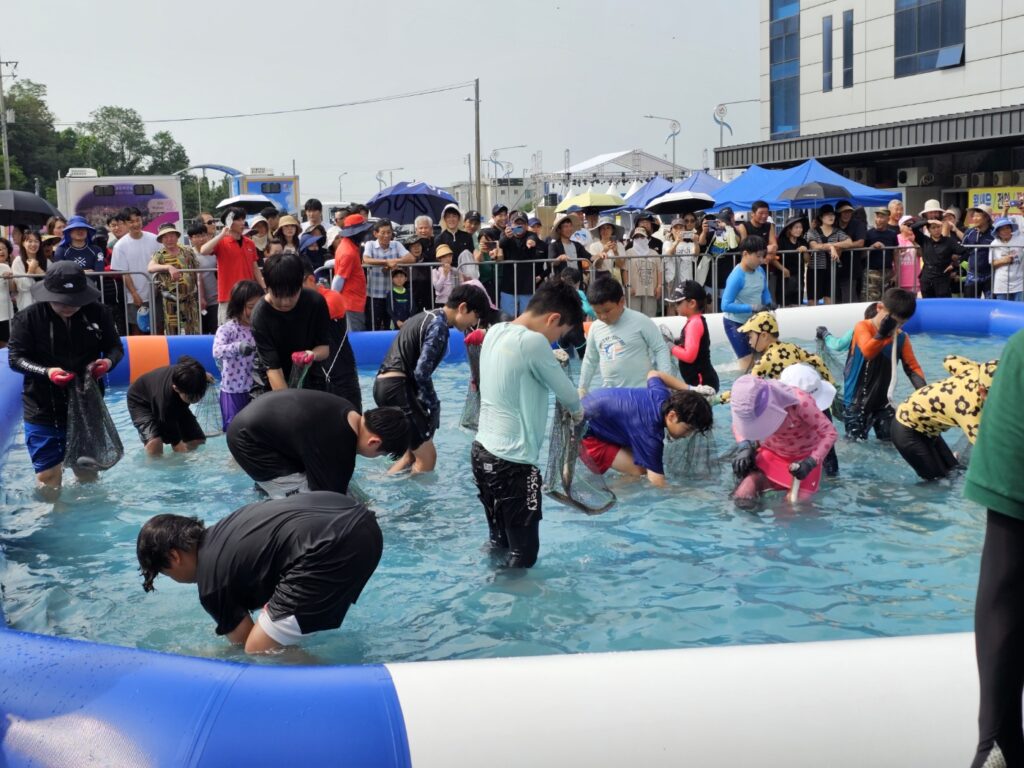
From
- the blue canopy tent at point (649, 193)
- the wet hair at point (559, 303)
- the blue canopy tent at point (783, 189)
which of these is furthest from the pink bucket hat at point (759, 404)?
the blue canopy tent at point (649, 193)

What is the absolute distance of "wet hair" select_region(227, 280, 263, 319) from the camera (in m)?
7.75

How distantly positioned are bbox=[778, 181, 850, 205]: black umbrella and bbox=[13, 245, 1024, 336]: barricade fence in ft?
5.67

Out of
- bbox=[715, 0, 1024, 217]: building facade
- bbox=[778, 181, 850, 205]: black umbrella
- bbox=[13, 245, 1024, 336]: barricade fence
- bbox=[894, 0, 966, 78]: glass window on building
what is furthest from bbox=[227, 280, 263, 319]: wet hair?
bbox=[894, 0, 966, 78]: glass window on building

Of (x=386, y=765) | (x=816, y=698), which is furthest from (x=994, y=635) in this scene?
(x=386, y=765)

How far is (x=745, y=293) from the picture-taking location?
10.5 m

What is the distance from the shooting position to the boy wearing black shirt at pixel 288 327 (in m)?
7.03

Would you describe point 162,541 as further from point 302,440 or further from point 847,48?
point 847,48

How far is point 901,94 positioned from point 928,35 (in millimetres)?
1611

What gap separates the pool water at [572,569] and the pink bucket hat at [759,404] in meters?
0.66

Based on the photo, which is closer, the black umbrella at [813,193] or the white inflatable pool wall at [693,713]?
the white inflatable pool wall at [693,713]

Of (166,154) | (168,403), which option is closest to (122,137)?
(166,154)

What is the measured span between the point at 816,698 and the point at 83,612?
12.1ft

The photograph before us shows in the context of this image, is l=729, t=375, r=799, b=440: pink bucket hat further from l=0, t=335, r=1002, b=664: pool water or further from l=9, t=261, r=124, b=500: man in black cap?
l=9, t=261, r=124, b=500: man in black cap

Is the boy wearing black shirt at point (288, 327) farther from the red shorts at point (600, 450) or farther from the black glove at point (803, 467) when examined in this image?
the black glove at point (803, 467)
